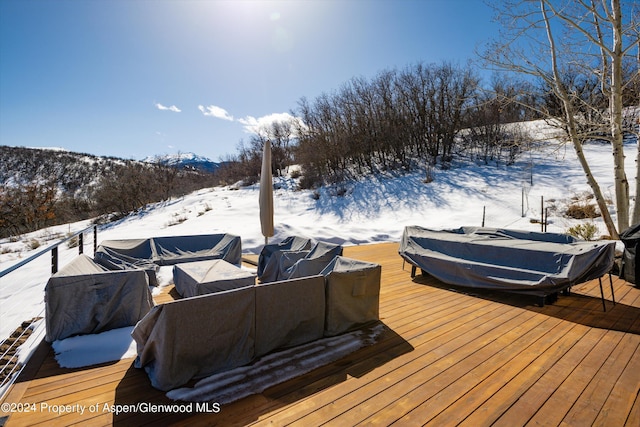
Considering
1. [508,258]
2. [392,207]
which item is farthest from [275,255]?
[392,207]

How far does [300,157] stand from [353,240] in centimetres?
1327

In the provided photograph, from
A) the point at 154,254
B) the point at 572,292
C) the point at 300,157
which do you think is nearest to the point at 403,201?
the point at 300,157

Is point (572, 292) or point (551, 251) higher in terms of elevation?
point (551, 251)

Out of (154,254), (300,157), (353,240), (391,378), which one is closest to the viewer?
(391,378)

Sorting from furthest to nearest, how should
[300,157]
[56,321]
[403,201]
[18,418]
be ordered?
[300,157]
[403,201]
[56,321]
[18,418]

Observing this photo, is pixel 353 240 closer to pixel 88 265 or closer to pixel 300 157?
pixel 88 265

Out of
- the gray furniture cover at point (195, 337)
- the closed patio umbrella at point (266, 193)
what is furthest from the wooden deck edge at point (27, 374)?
the closed patio umbrella at point (266, 193)

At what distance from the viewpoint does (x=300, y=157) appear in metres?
20.6

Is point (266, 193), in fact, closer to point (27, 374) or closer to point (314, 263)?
point (314, 263)

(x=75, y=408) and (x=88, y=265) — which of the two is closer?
(x=75, y=408)

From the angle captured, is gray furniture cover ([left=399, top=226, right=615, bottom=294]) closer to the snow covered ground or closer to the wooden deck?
the wooden deck

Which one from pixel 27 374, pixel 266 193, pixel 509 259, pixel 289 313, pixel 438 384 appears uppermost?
pixel 266 193

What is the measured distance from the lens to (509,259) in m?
3.82

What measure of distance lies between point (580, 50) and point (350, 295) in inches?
274
